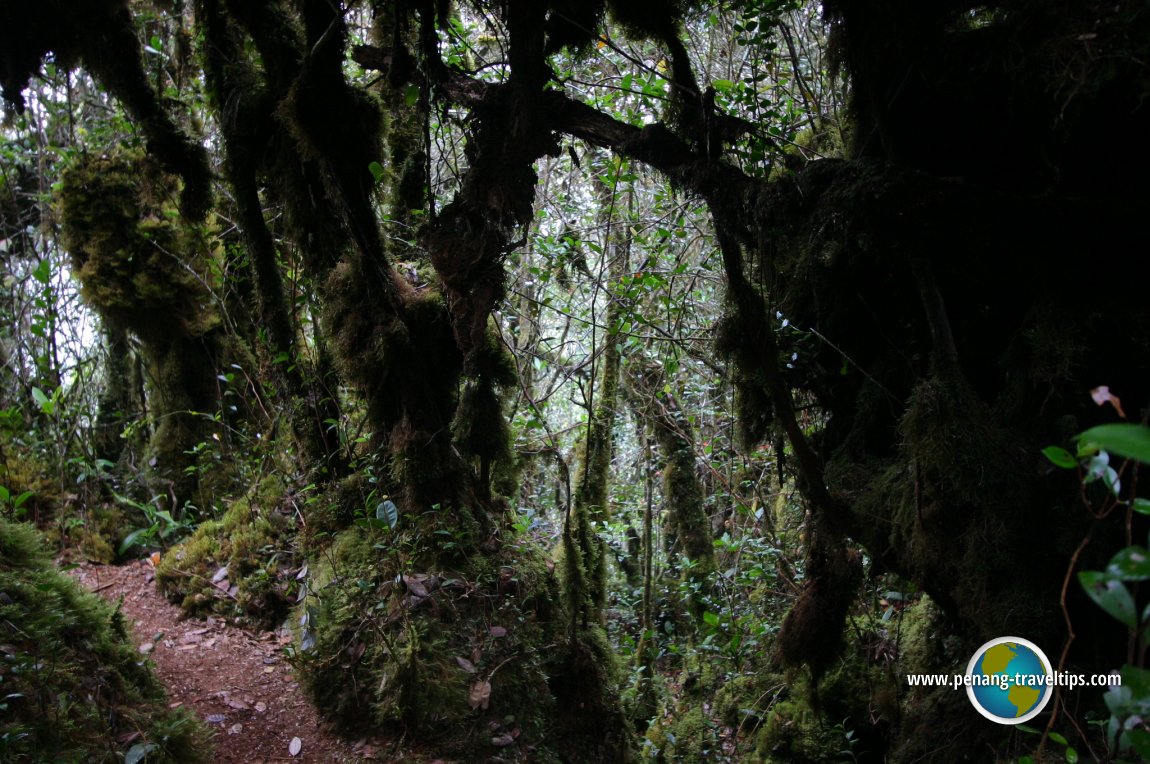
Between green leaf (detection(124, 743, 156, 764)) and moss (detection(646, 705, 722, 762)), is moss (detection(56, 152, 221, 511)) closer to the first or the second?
green leaf (detection(124, 743, 156, 764))

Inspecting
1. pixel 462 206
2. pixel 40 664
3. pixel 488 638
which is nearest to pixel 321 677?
pixel 488 638

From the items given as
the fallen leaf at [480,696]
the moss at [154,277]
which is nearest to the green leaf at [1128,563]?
the fallen leaf at [480,696]

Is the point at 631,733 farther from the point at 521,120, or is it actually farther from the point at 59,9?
the point at 59,9

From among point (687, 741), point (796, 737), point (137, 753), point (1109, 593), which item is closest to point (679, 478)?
point (687, 741)

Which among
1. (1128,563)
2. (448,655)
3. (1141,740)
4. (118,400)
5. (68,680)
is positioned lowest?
(1141,740)

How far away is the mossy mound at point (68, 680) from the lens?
9.64 feet

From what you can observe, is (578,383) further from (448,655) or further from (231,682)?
(231,682)

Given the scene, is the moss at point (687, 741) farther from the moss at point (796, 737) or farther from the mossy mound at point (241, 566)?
the mossy mound at point (241, 566)

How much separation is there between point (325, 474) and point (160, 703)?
2.12 metres

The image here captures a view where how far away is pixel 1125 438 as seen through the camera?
3.41 feet

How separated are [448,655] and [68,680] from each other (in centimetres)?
193

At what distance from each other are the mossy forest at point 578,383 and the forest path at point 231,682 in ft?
0.20

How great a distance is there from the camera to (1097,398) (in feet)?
5.25

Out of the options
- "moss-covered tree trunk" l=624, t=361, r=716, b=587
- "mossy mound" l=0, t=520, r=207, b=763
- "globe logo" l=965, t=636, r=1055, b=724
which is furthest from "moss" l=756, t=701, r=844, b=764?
"mossy mound" l=0, t=520, r=207, b=763
